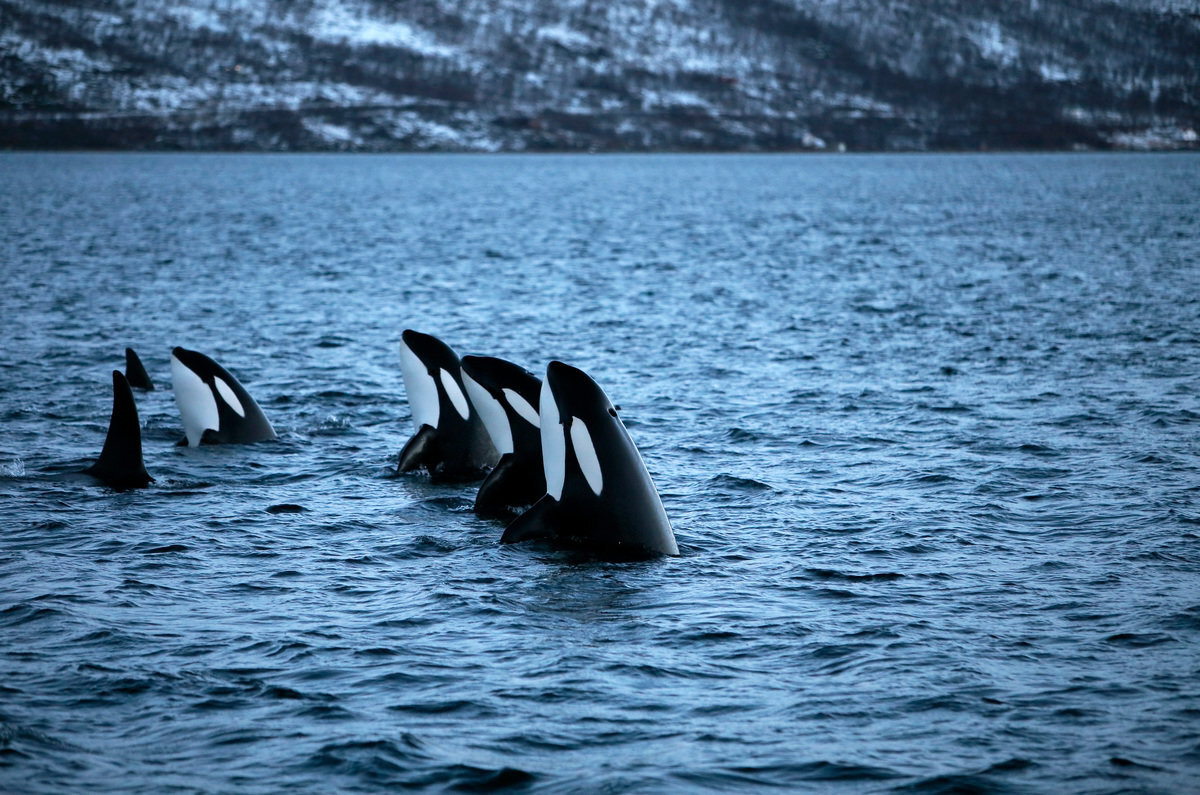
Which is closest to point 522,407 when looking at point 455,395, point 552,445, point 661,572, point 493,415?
point 493,415

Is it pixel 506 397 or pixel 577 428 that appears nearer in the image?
pixel 577 428

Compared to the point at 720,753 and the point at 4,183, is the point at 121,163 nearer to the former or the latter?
the point at 4,183

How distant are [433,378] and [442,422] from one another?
67 cm

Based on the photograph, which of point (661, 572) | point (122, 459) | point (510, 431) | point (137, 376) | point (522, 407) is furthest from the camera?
point (137, 376)

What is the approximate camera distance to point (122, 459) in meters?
A: 17.4

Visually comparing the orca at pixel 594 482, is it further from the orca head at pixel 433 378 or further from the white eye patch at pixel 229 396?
the white eye patch at pixel 229 396

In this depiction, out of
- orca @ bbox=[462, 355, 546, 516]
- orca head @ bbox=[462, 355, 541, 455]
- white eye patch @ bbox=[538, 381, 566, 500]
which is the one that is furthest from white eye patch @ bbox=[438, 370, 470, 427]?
white eye patch @ bbox=[538, 381, 566, 500]

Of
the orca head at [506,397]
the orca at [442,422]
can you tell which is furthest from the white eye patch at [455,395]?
the orca head at [506,397]

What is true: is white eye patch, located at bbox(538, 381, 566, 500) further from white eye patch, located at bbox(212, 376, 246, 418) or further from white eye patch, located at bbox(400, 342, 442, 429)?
white eye patch, located at bbox(212, 376, 246, 418)

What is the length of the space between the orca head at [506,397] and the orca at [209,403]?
529cm

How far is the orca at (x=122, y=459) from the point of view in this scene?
17031mm

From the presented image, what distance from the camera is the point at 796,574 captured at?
14.1 meters

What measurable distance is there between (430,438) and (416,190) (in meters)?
121

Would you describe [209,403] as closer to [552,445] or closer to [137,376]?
[137,376]
